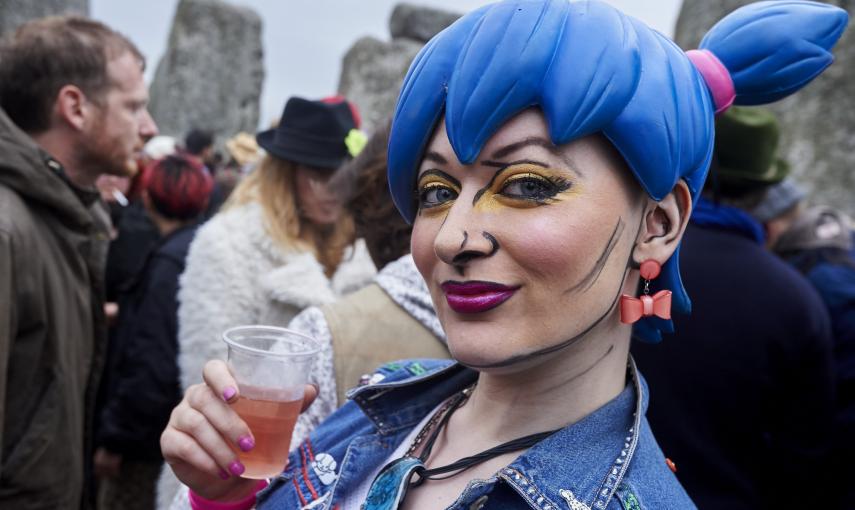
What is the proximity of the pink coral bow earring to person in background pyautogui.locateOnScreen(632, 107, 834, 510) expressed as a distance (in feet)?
3.97

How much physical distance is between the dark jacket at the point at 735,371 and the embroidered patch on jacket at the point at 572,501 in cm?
132

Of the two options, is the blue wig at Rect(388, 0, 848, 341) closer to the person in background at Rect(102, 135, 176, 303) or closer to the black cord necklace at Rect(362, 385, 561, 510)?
the black cord necklace at Rect(362, 385, 561, 510)

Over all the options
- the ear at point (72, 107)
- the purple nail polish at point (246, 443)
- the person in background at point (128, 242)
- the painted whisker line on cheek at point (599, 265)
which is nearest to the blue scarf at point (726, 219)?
the painted whisker line on cheek at point (599, 265)

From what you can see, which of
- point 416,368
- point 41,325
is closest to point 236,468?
point 416,368

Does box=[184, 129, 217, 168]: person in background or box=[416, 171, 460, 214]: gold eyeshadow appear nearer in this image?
box=[416, 171, 460, 214]: gold eyeshadow

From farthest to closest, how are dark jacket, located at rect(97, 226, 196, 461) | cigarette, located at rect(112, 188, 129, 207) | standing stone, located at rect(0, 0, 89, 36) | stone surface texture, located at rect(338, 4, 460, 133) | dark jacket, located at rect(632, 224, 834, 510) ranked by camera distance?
1. stone surface texture, located at rect(338, 4, 460, 133)
2. standing stone, located at rect(0, 0, 89, 36)
3. cigarette, located at rect(112, 188, 129, 207)
4. dark jacket, located at rect(97, 226, 196, 461)
5. dark jacket, located at rect(632, 224, 834, 510)

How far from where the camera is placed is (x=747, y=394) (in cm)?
221

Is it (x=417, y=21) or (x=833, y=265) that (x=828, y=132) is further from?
(x=417, y=21)

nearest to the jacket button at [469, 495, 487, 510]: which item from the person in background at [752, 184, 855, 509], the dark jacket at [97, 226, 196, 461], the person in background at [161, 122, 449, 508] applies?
the person in background at [161, 122, 449, 508]

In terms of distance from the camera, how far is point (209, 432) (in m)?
1.25

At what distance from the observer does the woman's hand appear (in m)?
1.24

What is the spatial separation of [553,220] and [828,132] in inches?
238

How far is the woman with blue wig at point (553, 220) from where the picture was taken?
1033 mm

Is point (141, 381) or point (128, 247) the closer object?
point (141, 381)
